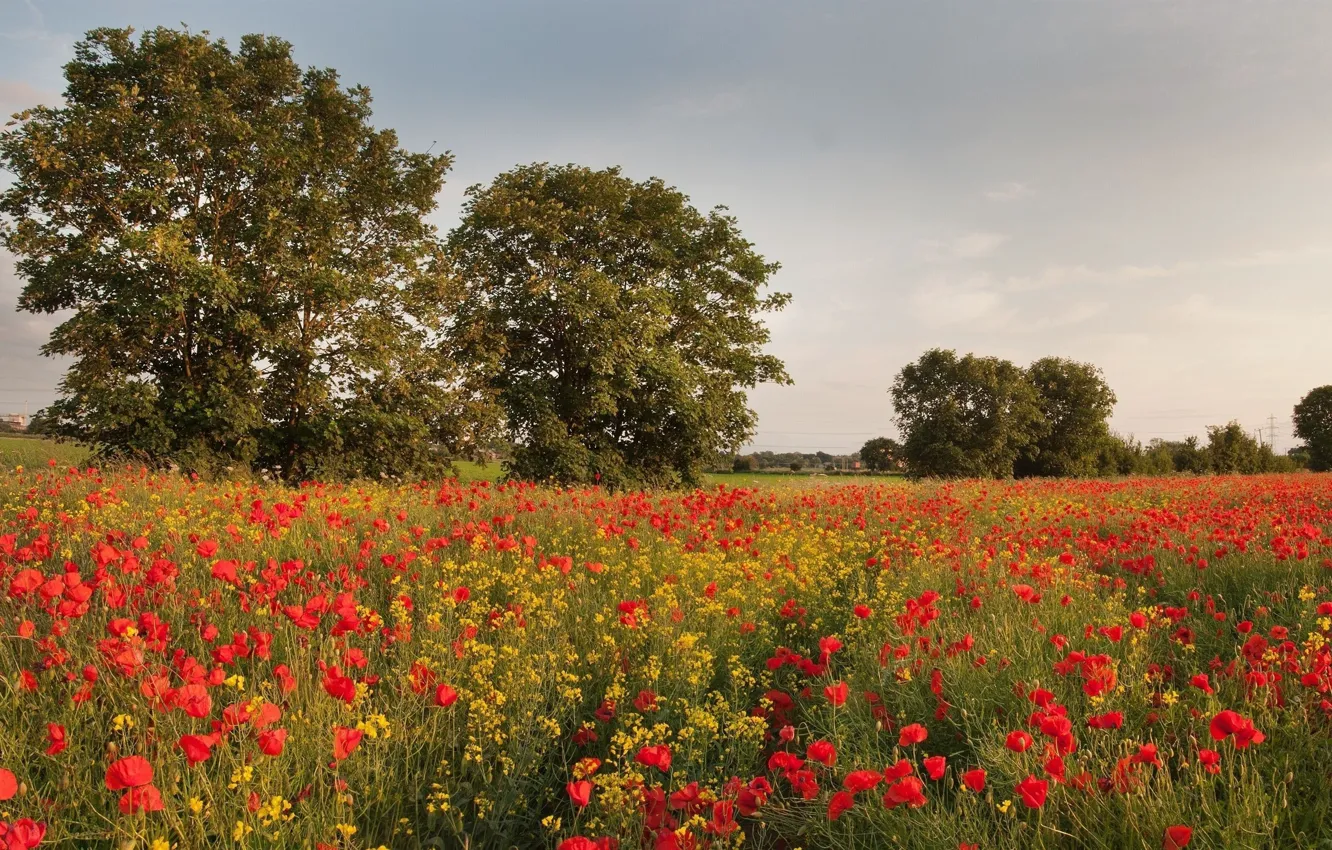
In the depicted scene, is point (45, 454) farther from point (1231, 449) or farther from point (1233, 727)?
point (1231, 449)

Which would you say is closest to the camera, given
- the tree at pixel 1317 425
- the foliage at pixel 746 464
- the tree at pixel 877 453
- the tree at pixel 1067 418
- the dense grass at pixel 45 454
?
the dense grass at pixel 45 454

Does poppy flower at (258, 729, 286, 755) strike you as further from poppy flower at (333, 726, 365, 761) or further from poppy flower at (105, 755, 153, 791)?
poppy flower at (105, 755, 153, 791)

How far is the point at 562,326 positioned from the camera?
20922mm

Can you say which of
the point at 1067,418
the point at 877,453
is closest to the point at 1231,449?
the point at 1067,418

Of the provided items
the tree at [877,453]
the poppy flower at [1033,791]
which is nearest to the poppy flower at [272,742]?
the poppy flower at [1033,791]

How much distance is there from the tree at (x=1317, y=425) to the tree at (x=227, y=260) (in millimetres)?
65694

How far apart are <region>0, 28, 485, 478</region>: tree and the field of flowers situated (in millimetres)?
8287

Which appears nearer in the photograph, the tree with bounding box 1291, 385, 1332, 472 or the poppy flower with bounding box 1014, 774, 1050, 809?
the poppy flower with bounding box 1014, 774, 1050, 809

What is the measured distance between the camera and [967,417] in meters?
47.9

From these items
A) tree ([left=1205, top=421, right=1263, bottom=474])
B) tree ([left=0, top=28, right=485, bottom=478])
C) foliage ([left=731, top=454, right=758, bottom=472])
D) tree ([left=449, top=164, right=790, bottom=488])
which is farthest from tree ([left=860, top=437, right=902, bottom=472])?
tree ([left=0, top=28, right=485, bottom=478])

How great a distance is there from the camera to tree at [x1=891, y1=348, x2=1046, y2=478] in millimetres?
45963

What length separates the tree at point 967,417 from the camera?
46.0 meters

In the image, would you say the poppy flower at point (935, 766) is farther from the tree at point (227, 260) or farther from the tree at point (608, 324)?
the tree at point (608, 324)

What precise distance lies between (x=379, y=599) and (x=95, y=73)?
16.6 m
